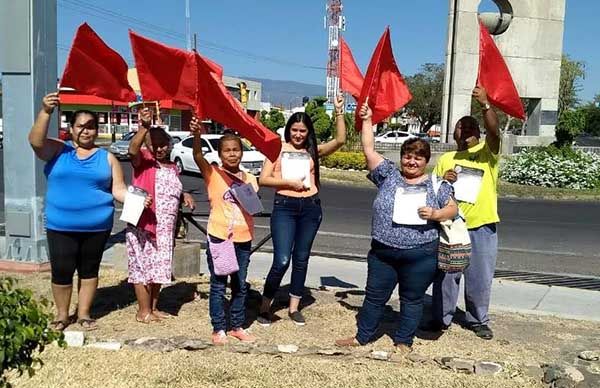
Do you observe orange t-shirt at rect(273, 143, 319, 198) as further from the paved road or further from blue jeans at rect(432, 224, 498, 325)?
the paved road

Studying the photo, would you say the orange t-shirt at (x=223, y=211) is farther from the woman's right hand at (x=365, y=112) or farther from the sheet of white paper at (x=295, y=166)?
the woman's right hand at (x=365, y=112)

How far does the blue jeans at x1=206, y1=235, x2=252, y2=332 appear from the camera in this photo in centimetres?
481

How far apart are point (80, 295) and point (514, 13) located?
27684 millimetres

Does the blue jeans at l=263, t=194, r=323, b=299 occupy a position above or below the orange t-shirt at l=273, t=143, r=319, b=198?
below

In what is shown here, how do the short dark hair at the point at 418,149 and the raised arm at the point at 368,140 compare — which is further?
the raised arm at the point at 368,140

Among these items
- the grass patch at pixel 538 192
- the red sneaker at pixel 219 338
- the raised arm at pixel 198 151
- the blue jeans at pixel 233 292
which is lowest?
the red sneaker at pixel 219 338

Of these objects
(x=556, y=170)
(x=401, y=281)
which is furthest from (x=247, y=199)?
(x=556, y=170)

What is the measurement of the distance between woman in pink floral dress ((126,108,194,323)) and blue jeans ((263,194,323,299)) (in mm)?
815

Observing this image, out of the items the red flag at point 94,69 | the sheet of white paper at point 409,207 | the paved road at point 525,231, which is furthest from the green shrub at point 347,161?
the sheet of white paper at point 409,207

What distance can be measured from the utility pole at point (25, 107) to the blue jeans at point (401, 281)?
13.1 feet

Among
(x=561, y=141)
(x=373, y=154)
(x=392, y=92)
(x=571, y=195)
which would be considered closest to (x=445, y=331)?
(x=373, y=154)

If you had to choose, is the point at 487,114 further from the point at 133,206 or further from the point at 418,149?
the point at 133,206

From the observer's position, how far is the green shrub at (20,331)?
2.40 meters

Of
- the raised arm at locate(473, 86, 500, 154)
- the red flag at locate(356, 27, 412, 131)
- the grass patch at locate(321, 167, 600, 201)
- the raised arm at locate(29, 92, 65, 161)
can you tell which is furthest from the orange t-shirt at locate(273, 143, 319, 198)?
the grass patch at locate(321, 167, 600, 201)
